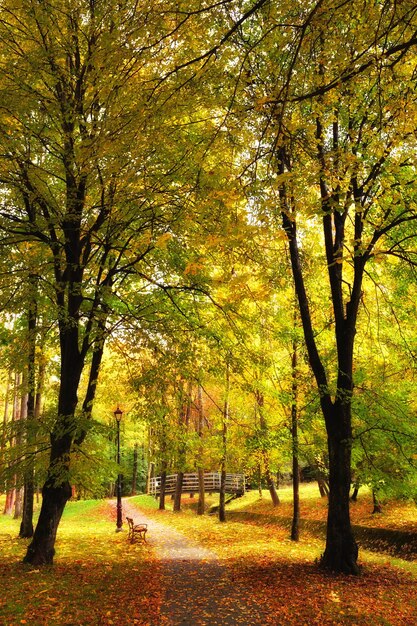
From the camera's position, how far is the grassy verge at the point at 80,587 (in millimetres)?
5840

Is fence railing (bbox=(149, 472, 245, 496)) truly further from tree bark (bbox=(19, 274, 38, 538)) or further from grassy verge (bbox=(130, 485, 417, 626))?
tree bark (bbox=(19, 274, 38, 538))

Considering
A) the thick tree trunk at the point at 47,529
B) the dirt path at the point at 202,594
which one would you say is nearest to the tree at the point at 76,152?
the thick tree trunk at the point at 47,529

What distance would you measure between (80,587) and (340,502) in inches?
199

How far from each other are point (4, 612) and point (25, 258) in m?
6.51

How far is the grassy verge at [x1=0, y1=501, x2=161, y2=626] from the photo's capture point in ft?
19.2

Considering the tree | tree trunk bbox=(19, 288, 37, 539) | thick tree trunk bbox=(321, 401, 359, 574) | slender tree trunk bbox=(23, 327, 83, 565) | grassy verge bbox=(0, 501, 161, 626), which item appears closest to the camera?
the tree

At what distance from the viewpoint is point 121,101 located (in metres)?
4.74

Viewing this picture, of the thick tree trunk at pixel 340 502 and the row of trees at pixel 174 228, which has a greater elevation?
the row of trees at pixel 174 228

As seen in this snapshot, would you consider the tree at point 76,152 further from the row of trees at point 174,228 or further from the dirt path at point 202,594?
the dirt path at point 202,594

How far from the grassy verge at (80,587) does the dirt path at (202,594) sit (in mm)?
290

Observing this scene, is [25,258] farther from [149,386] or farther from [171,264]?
[149,386]

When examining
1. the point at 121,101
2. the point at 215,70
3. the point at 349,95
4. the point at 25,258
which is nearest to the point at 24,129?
the point at 25,258

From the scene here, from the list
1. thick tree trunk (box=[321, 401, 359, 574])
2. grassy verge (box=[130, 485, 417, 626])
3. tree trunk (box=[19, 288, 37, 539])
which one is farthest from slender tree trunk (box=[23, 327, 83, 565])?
thick tree trunk (box=[321, 401, 359, 574])

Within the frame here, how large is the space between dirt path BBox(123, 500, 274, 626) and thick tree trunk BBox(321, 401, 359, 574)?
1973 mm
